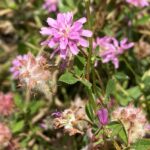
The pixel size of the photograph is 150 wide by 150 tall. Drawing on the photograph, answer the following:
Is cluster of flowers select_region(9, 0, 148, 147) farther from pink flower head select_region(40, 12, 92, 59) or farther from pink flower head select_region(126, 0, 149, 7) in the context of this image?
pink flower head select_region(126, 0, 149, 7)

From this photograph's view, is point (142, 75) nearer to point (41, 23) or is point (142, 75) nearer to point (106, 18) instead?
point (106, 18)

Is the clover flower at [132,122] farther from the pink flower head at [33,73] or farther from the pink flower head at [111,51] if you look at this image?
the pink flower head at [111,51]

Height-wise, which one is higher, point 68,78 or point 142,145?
point 68,78

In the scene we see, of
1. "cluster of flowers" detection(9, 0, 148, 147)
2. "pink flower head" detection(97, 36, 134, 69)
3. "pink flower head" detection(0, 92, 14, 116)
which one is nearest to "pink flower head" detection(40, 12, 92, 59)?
"cluster of flowers" detection(9, 0, 148, 147)

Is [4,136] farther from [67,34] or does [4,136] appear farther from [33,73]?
[67,34]

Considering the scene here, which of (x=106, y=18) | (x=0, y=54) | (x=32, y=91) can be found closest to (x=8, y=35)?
(x=0, y=54)

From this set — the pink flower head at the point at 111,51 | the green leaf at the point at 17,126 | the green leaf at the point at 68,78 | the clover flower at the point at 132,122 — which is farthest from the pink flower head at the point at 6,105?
the green leaf at the point at 68,78

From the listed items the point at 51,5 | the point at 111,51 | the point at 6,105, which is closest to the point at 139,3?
the point at 111,51
